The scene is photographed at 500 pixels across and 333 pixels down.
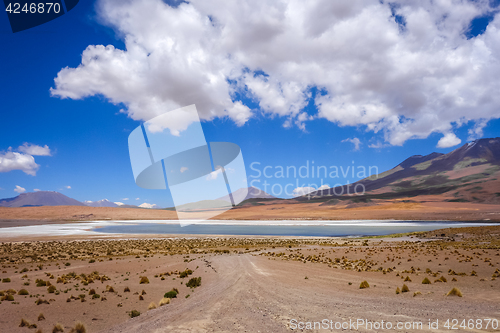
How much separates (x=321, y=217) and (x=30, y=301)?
103m

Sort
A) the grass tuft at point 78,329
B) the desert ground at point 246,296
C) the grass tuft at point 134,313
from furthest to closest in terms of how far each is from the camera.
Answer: the grass tuft at point 134,313, the desert ground at point 246,296, the grass tuft at point 78,329

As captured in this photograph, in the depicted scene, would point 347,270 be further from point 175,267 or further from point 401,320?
point 175,267

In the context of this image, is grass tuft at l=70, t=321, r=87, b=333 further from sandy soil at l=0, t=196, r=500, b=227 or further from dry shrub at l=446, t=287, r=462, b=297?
sandy soil at l=0, t=196, r=500, b=227

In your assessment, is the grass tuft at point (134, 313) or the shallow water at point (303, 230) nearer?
the grass tuft at point (134, 313)

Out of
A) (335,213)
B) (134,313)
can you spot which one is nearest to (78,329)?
(134,313)

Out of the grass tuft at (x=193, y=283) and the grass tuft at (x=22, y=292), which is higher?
the grass tuft at (x=22, y=292)

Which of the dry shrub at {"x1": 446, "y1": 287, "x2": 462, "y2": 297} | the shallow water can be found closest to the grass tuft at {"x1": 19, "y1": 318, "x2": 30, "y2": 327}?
the dry shrub at {"x1": 446, "y1": 287, "x2": 462, "y2": 297}

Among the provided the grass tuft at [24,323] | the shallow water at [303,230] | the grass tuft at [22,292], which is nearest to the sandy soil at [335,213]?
the shallow water at [303,230]

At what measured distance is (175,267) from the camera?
60.6 feet

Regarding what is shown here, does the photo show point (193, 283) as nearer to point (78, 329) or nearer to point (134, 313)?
point (134, 313)

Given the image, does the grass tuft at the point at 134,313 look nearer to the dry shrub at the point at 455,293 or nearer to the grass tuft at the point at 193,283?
the grass tuft at the point at 193,283

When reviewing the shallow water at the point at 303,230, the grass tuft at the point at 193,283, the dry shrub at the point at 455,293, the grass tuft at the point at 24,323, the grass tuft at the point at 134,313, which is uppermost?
the grass tuft at the point at 24,323

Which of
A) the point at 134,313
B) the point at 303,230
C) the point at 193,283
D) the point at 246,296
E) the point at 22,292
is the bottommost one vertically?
the point at 303,230

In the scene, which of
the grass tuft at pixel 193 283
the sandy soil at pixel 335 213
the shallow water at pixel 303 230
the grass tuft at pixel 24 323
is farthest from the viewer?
the sandy soil at pixel 335 213
